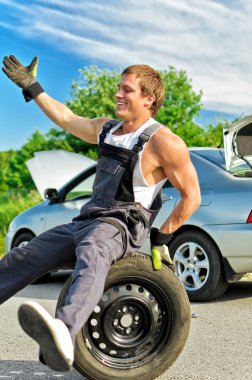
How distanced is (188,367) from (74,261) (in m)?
1.13

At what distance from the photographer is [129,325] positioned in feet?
14.2

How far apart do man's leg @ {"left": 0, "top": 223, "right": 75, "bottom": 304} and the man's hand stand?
3.91 feet

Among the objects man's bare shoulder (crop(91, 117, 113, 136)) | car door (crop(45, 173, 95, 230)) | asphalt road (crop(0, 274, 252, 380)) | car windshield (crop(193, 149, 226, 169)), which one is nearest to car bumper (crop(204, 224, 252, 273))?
asphalt road (crop(0, 274, 252, 380))

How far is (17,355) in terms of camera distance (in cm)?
513

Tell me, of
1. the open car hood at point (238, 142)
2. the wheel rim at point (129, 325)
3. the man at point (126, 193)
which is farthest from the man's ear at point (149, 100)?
the open car hood at point (238, 142)

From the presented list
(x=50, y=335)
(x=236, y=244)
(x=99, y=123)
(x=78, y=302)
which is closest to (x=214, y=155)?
(x=236, y=244)

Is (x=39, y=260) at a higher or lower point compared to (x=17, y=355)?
higher

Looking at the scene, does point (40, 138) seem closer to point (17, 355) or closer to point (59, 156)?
point (59, 156)

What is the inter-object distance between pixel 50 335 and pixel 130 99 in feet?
5.17

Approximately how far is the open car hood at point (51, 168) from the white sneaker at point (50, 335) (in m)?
8.23

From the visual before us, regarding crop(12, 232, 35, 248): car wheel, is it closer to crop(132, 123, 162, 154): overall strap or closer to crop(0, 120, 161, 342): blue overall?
crop(0, 120, 161, 342): blue overall

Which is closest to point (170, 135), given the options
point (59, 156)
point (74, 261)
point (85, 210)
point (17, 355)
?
point (85, 210)

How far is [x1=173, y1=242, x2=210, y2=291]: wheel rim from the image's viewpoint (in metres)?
7.55

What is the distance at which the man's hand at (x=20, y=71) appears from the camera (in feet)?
15.9
